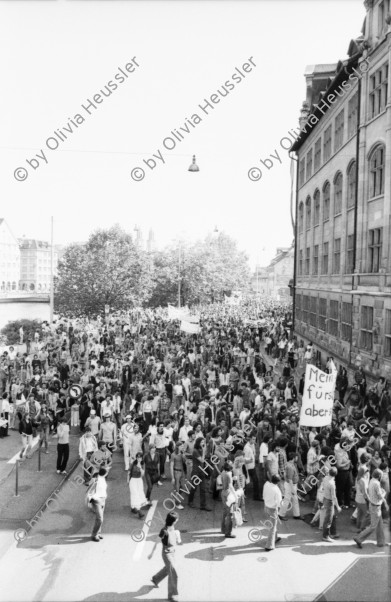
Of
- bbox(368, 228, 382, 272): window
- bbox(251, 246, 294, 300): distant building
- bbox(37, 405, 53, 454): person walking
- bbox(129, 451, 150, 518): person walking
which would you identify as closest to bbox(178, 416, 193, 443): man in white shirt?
bbox(129, 451, 150, 518): person walking

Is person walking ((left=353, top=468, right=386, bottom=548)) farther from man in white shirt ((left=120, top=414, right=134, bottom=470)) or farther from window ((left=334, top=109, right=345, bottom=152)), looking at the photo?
window ((left=334, top=109, right=345, bottom=152))

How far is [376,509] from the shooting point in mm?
9406

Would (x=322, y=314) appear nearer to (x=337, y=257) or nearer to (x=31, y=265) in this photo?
(x=337, y=257)

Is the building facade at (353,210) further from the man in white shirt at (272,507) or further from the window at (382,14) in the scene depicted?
the man in white shirt at (272,507)

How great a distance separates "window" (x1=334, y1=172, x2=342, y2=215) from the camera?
2978 centimetres

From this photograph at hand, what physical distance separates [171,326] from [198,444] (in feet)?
86.4

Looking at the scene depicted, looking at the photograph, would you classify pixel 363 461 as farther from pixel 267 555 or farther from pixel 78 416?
pixel 78 416

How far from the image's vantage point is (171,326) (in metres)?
37.5

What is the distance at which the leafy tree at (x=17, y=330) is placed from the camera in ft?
117

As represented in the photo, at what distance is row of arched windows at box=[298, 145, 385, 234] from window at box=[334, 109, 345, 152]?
5.54ft

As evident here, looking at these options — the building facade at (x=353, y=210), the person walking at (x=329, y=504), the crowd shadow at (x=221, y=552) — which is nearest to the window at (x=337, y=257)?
the building facade at (x=353, y=210)

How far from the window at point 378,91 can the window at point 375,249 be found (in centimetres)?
494

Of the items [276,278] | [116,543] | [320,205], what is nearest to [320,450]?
[116,543]

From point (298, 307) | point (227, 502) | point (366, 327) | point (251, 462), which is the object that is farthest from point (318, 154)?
point (227, 502)
